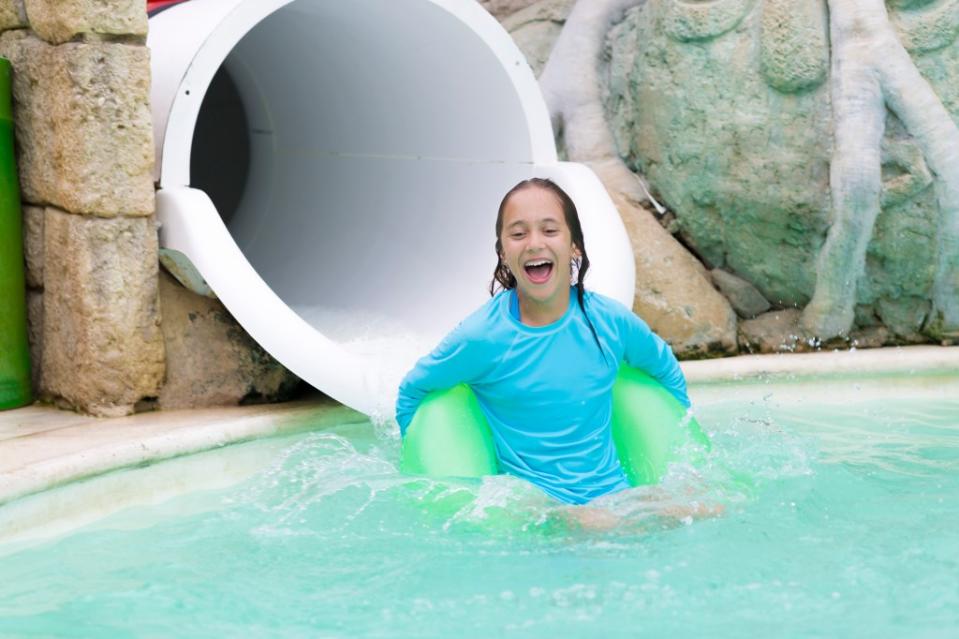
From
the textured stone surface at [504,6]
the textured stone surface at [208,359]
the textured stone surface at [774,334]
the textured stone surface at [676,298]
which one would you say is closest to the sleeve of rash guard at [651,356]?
the textured stone surface at [208,359]

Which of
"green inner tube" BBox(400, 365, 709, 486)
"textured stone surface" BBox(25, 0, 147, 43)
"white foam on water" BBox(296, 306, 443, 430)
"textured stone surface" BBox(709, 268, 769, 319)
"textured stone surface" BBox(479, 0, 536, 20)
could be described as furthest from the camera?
"textured stone surface" BBox(479, 0, 536, 20)

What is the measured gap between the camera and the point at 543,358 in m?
3.27

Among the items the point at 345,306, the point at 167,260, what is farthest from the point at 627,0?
the point at 167,260

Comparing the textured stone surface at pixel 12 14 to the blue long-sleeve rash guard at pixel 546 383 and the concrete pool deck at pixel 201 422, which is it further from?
the blue long-sleeve rash guard at pixel 546 383

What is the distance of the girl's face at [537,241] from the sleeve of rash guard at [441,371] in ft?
0.68

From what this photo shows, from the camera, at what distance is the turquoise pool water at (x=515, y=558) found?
2609 mm

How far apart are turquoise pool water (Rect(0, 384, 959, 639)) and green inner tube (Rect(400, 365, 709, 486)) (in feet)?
0.29

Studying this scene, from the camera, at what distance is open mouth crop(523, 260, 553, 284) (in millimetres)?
3201

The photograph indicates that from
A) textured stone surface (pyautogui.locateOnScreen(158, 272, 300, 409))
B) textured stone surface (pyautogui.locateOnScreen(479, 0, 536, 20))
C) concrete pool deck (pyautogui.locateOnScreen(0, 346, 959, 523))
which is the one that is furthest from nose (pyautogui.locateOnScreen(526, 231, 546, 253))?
textured stone surface (pyautogui.locateOnScreen(479, 0, 536, 20))

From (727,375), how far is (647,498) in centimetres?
178

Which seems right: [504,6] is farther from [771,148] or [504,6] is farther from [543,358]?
[543,358]

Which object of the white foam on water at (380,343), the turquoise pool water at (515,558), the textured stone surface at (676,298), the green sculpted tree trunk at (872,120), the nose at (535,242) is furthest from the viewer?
the textured stone surface at (676,298)

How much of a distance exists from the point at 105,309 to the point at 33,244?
1.46 ft

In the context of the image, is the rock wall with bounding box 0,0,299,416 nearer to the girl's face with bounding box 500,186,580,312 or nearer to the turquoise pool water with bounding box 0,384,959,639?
the turquoise pool water with bounding box 0,384,959,639
